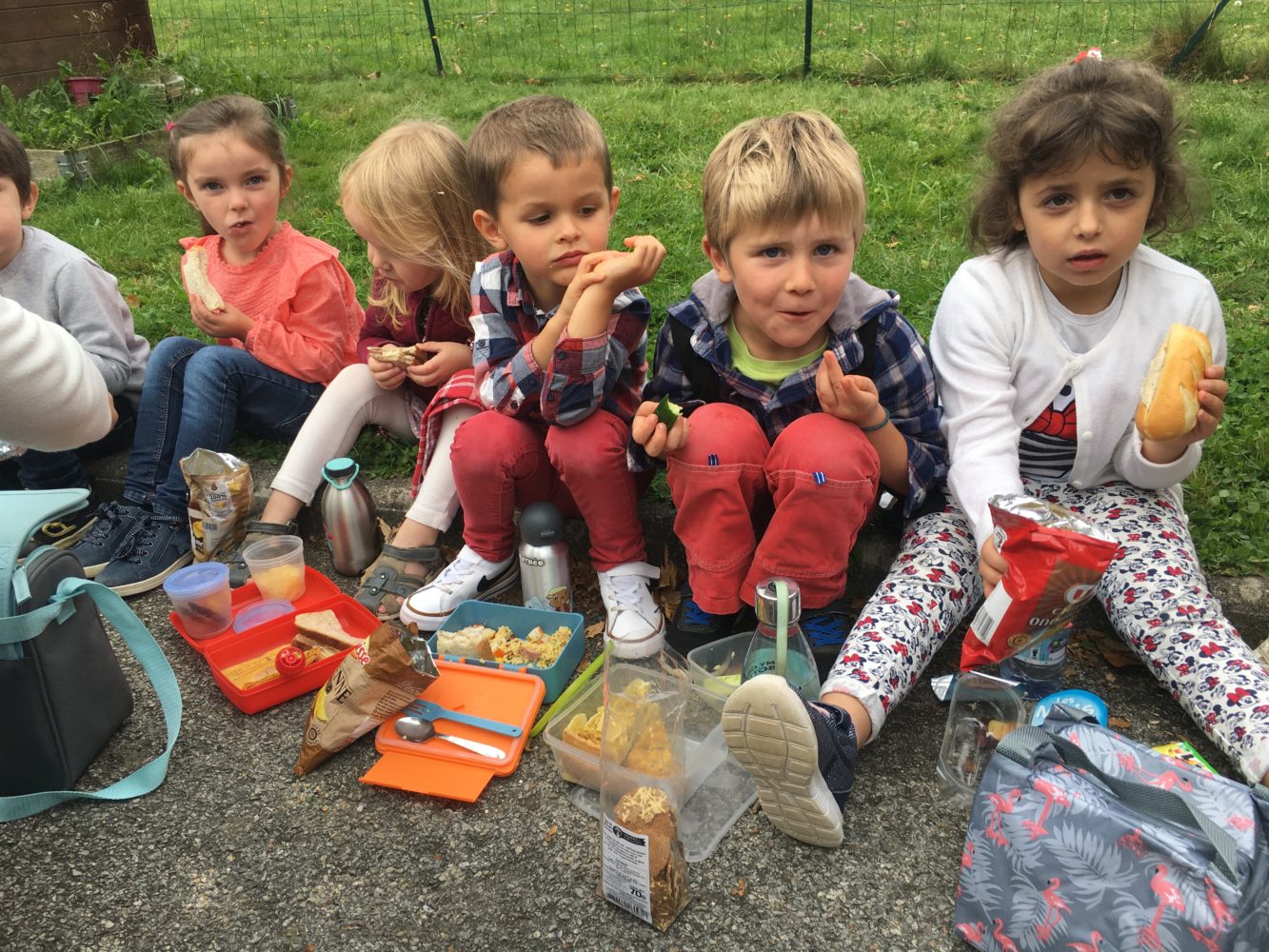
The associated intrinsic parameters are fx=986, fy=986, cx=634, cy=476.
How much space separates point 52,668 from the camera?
2.09 m

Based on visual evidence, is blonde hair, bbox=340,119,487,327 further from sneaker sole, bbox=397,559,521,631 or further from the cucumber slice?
the cucumber slice

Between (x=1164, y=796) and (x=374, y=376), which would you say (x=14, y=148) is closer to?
(x=374, y=376)

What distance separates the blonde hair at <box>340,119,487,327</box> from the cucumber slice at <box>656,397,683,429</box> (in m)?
1.03

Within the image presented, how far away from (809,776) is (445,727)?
90 centimetres

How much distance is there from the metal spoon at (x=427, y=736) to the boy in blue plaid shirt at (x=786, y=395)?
580mm

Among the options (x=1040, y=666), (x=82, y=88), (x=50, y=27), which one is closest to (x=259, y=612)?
(x=1040, y=666)

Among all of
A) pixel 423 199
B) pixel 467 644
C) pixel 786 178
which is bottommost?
pixel 467 644

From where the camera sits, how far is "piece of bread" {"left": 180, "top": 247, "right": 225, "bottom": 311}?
3283 mm

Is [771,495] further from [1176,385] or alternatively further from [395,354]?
[395,354]

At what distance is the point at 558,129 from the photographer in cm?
249

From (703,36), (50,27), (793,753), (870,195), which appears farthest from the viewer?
(703,36)

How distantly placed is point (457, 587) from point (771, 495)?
3.00ft

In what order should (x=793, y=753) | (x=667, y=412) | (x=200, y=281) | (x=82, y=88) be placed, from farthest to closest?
(x=82, y=88) < (x=200, y=281) < (x=667, y=412) < (x=793, y=753)

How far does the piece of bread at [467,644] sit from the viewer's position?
2475mm
